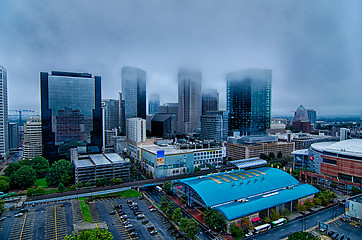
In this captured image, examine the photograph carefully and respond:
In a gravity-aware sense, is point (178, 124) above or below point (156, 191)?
above

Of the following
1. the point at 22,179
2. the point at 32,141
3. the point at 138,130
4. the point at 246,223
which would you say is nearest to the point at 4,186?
the point at 22,179

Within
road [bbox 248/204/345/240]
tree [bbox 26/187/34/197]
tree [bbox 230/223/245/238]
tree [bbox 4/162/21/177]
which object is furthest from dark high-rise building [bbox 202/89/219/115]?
tree [bbox 230/223/245/238]

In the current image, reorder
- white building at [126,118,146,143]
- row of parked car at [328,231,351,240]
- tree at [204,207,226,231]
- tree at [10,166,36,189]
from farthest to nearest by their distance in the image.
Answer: white building at [126,118,146,143] < tree at [10,166,36,189] < tree at [204,207,226,231] < row of parked car at [328,231,351,240]

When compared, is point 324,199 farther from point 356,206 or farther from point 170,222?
point 170,222

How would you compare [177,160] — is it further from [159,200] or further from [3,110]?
[3,110]

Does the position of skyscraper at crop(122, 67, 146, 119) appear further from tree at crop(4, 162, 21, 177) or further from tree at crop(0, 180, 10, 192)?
tree at crop(0, 180, 10, 192)

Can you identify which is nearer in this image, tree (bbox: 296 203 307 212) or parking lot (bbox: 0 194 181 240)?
parking lot (bbox: 0 194 181 240)

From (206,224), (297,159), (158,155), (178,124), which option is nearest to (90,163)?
(158,155)
